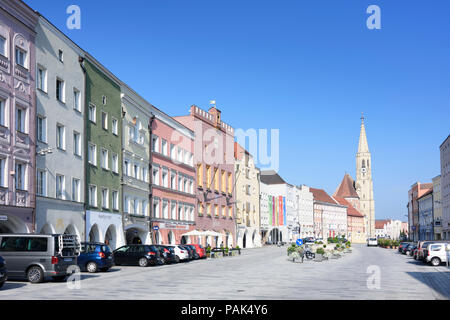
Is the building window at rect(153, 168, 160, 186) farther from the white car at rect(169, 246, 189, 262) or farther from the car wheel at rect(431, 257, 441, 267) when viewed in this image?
the car wheel at rect(431, 257, 441, 267)

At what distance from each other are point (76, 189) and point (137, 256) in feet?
19.7

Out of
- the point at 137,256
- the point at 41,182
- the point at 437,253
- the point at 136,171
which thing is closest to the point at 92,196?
the point at 137,256

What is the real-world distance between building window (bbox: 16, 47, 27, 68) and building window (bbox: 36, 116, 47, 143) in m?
3.34

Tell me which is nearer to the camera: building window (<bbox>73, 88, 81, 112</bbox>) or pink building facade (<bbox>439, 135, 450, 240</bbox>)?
building window (<bbox>73, 88, 81, 112</bbox>)

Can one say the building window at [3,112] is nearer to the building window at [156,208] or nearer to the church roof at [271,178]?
the building window at [156,208]

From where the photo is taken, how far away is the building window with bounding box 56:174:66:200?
35500mm

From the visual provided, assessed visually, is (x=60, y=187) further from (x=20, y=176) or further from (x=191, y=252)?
(x=191, y=252)

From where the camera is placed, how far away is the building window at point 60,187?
3550cm

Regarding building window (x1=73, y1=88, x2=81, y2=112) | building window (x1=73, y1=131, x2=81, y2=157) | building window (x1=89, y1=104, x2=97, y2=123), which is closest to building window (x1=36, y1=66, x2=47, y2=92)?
building window (x1=73, y1=88, x2=81, y2=112)

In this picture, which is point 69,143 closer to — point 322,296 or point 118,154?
point 118,154

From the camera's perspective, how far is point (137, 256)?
37.2 m

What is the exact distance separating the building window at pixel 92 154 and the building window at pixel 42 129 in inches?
268

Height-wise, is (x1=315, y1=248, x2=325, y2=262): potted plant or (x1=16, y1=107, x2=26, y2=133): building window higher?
(x1=16, y1=107, x2=26, y2=133): building window
